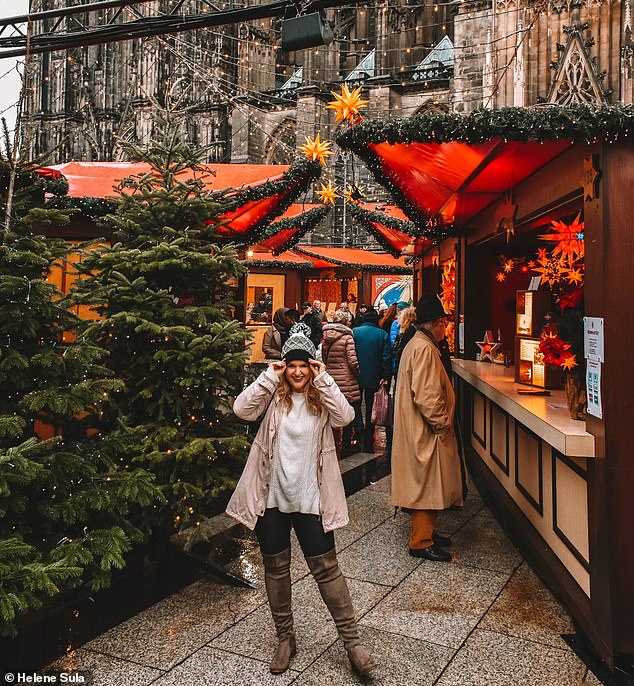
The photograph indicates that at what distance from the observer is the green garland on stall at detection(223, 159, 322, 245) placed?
6066mm

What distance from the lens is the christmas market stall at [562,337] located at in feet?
10.5

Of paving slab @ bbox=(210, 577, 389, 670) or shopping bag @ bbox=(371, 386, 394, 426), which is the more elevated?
shopping bag @ bbox=(371, 386, 394, 426)

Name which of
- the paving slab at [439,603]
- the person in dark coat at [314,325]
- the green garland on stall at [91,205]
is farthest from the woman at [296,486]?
the person in dark coat at [314,325]

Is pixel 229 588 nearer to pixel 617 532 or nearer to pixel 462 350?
pixel 617 532

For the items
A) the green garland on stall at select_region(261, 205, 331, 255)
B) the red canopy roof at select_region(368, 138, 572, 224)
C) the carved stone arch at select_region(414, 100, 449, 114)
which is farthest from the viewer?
the carved stone arch at select_region(414, 100, 449, 114)

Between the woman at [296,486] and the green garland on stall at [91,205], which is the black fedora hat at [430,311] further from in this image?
the green garland on stall at [91,205]

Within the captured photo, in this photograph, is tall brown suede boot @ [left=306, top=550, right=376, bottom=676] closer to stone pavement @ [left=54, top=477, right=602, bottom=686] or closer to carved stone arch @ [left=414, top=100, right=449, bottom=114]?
stone pavement @ [left=54, top=477, right=602, bottom=686]

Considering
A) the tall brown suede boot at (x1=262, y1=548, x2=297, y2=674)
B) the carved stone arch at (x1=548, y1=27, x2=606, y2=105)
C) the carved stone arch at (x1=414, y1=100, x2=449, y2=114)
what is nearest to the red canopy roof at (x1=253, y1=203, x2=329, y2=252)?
the tall brown suede boot at (x1=262, y1=548, x2=297, y2=674)

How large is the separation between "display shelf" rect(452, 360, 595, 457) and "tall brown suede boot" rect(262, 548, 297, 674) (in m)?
1.82

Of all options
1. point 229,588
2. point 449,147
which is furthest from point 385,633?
point 449,147

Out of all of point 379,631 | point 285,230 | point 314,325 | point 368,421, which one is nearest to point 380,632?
point 379,631

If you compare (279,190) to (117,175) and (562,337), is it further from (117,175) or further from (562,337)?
(562,337)

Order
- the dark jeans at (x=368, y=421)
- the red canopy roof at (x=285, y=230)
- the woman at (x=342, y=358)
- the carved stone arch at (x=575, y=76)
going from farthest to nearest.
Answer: the carved stone arch at (x=575, y=76)
the red canopy roof at (x=285, y=230)
the dark jeans at (x=368, y=421)
the woman at (x=342, y=358)

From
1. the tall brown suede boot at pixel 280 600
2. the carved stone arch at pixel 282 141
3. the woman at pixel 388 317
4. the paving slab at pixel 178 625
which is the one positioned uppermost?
the carved stone arch at pixel 282 141
